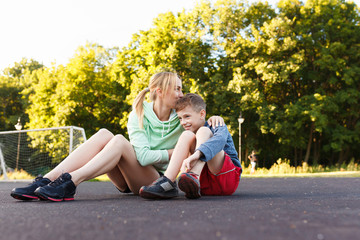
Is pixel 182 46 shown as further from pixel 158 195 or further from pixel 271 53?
pixel 158 195

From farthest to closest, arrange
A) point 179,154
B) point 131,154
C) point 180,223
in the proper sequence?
point 131,154 → point 179,154 → point 180,223

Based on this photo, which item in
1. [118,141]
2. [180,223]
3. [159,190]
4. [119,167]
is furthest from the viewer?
[119,167]

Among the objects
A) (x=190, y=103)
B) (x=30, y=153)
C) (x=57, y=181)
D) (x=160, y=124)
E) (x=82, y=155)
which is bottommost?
(x=30, y=153)

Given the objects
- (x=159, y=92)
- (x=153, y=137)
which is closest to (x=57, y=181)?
(x=153, y=137)

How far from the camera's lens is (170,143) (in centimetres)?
372

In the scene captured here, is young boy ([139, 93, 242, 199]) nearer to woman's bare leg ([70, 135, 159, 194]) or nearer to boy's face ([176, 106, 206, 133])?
boy's face ([176, 106, 206, 133])

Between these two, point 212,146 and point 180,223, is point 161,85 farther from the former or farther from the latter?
point 180,223

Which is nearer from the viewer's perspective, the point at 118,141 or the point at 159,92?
the point at 118,141

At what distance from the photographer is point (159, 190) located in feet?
10.3

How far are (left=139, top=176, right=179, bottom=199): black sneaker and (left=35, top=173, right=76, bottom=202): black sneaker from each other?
593 mm

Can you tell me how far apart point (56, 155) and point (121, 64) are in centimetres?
785

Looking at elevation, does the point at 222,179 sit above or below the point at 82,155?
below

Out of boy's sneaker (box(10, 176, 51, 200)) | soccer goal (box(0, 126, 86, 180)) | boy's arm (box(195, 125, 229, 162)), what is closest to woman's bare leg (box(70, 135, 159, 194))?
boy's sneaker (box(10, 176, 51, 200))

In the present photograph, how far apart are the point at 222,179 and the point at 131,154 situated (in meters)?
0.89
